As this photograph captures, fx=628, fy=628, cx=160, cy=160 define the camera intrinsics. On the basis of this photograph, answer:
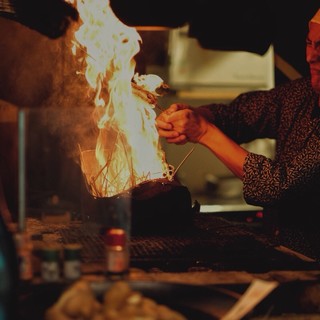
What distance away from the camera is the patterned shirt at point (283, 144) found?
383 cm

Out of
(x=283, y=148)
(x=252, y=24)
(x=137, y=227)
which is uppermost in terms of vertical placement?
(x=252, y=24)

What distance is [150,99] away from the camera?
4293 mm

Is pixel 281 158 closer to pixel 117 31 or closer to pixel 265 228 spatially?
pixel 265 228

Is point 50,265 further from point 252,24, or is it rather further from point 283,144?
point 252,24

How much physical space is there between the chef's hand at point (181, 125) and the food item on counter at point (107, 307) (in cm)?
193

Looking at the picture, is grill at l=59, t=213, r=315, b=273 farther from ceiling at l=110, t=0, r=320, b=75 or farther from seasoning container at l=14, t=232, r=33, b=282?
ceiling at l=110, t=0, r=320, b=75

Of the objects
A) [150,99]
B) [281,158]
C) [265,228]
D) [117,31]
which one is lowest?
[265,228]

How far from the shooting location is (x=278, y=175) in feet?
12.6

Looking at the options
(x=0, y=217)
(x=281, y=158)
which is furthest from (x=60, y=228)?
(x=0, y=217)

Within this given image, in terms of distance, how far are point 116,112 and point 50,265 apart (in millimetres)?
2042

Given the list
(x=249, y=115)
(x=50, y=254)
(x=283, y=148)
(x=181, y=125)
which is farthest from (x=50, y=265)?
(x=249, y=115)

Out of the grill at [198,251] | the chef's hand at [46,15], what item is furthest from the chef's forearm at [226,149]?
the chef's hand at [46,15]

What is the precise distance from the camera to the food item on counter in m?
2.11

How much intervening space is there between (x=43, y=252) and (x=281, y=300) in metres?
1.08
